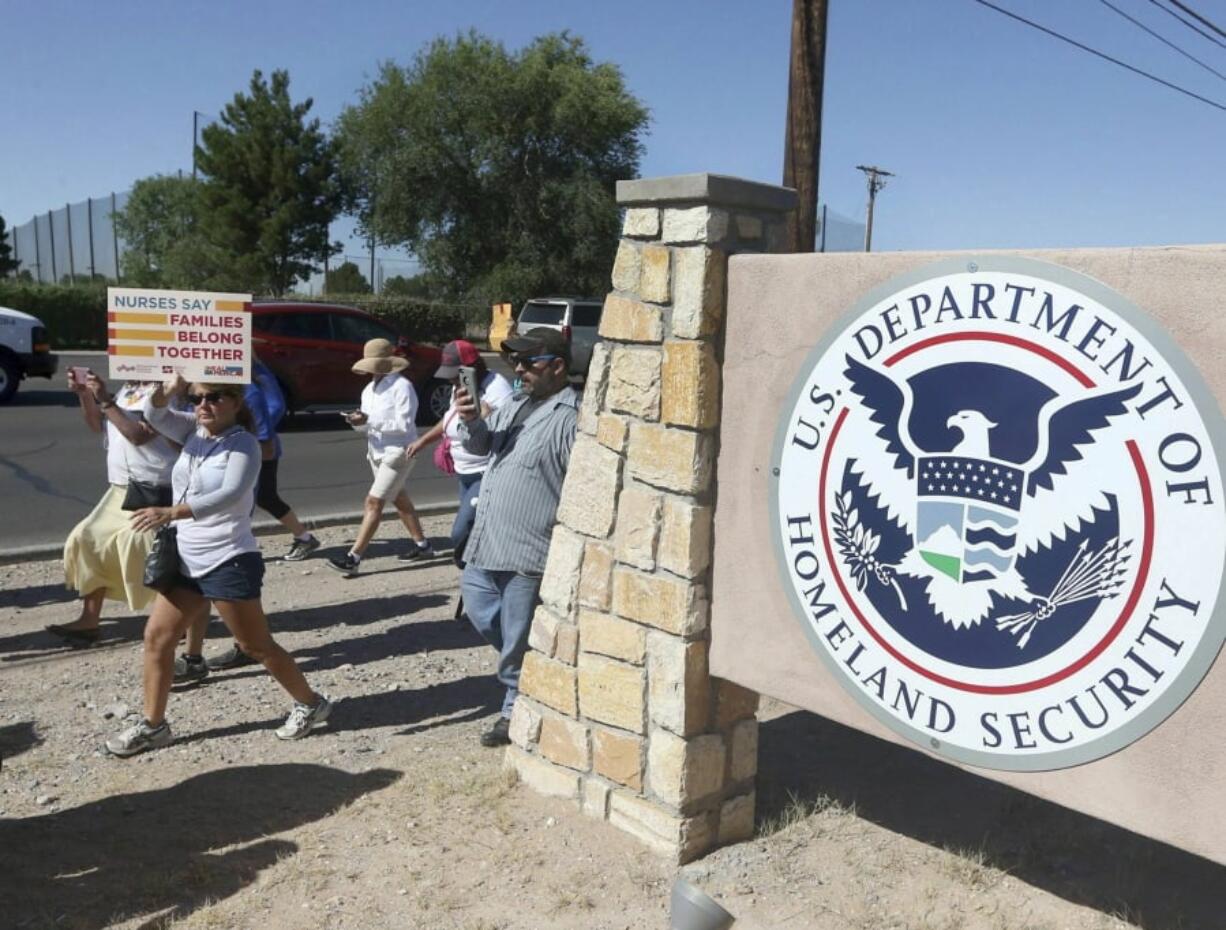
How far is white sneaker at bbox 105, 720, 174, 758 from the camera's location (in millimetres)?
4527

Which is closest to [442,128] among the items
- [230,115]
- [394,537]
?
[230,115]

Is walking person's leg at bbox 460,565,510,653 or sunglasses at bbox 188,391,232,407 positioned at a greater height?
sunglasses at bbox 188,391,232,407

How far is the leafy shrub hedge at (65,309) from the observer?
2695 cm

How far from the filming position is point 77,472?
433 inches

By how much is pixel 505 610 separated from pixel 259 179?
123 ft

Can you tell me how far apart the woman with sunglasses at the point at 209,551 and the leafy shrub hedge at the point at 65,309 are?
2505cm

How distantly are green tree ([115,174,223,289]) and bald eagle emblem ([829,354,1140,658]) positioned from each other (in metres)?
38.0

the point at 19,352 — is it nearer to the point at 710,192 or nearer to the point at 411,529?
the point at 411,529

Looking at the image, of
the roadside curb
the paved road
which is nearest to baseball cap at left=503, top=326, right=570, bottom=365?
the roadside curb

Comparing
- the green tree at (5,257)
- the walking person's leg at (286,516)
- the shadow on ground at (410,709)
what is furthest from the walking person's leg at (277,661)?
the green tree at (5,257)

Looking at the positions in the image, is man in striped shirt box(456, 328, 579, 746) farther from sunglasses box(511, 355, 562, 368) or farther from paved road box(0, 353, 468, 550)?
paved road box(0, 353, 468, 550)

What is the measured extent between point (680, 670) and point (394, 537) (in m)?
5.44

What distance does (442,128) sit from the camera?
3997cm

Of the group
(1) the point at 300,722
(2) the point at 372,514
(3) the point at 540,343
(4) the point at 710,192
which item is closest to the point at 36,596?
(2) the point at 372,514
